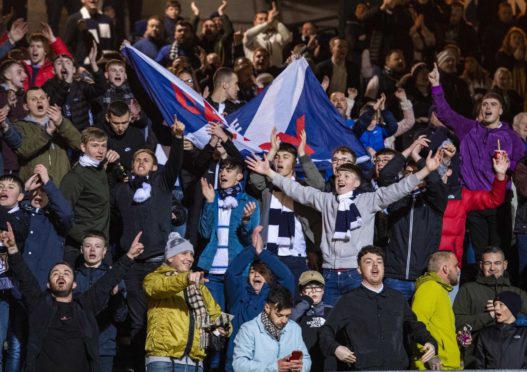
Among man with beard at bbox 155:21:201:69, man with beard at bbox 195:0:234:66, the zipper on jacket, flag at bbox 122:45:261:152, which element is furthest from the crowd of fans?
man with beard at bbox 195:0:234:66

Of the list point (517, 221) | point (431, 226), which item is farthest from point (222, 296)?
point (517, 221)

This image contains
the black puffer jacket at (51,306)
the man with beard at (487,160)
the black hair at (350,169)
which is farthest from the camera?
the man with beard at (487,160)

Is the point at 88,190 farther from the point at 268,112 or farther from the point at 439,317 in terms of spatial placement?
the point at 439,317

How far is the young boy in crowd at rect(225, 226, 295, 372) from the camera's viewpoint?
13250 millimetres

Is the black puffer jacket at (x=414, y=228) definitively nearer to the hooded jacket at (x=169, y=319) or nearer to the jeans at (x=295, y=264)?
the jeans at (x=295, y=264)

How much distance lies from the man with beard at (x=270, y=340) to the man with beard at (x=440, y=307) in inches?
58.7

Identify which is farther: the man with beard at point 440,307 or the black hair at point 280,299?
the man with beard at point 440,307

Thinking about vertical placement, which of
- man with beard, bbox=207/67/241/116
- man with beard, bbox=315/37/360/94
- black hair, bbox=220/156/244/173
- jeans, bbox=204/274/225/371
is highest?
man with beard, bbox=315/37/360/94

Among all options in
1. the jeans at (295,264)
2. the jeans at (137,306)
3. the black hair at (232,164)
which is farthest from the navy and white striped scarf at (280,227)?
the jeans at (137,306)

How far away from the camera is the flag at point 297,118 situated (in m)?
Result: 15.9

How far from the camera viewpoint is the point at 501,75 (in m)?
19.6

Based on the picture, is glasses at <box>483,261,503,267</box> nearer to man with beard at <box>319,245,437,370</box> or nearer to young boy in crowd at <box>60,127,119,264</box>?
man with beard at <box>319,245,437,370</box>

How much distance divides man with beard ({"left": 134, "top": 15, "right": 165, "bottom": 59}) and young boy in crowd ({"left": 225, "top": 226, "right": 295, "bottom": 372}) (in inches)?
246

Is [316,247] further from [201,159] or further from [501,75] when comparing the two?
[501,75]
